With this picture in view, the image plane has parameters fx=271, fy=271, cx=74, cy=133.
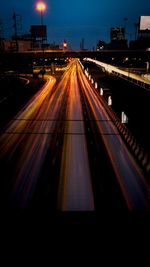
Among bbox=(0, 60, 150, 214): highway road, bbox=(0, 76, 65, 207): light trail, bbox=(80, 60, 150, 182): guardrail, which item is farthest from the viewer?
bbox=(80, 60, 150, 182): guardrail

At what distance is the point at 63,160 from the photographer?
551 inches

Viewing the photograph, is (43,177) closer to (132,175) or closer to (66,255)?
(132,175)

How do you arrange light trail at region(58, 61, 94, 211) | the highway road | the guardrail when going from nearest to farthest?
light trail at region(58, 61, 94, 211) < the highway road < the guardrail

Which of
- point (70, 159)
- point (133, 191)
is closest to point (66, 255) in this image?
point (133, 191)

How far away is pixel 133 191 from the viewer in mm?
10930

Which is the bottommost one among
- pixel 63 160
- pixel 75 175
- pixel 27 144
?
pixel 75 175

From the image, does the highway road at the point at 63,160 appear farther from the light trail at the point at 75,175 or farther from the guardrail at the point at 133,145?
the guardrail at the point at 133,145

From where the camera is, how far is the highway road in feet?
34.6

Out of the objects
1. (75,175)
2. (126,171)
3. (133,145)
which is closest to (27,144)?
(75,175)

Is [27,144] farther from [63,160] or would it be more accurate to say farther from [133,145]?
[133,145]

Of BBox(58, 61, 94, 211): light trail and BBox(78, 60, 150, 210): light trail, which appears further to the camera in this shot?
BBox(78, 60, 150, 210): light trail

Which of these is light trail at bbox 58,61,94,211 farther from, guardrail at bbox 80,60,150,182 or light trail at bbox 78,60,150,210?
guardrail at bbox 80,60,150,182

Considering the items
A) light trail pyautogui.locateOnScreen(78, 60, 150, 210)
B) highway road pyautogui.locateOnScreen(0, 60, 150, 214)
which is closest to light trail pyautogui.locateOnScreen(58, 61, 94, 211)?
highway road pyautogui.locateOnScreen(0, 60, 150, 214)

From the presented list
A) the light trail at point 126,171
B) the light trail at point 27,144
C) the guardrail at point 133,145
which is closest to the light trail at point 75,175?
the light trail at point 27,144
